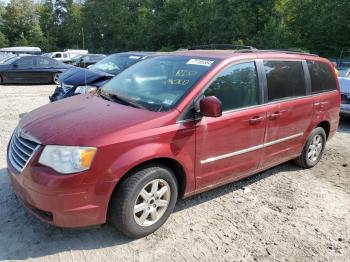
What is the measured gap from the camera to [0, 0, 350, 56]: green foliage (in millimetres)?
31469

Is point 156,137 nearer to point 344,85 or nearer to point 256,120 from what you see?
point 256,120

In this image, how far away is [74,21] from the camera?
208ft

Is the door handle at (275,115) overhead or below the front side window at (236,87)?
below

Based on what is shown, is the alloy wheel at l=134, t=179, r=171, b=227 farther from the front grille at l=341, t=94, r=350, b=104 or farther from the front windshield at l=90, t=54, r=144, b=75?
the front grille at l=341, t=94, r=350, b=104

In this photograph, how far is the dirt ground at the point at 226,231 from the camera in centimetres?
338

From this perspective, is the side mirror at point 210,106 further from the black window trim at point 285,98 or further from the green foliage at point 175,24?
the green foliage at point 175,24

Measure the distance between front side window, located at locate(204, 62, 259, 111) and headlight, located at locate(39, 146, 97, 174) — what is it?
1.40m

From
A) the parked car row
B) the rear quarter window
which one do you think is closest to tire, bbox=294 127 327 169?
the rear quarter window

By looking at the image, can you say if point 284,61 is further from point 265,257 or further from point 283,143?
point 265,257

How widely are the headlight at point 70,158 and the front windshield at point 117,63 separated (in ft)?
18.3

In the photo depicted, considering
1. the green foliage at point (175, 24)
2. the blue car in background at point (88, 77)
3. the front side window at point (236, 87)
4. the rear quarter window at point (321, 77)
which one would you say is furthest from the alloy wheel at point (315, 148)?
the green foliage at point (175, 24)

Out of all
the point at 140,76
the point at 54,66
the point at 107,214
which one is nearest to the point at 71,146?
the point at 107,214

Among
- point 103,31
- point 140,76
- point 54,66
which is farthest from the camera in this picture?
point 103,31

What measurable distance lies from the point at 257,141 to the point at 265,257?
146cm
